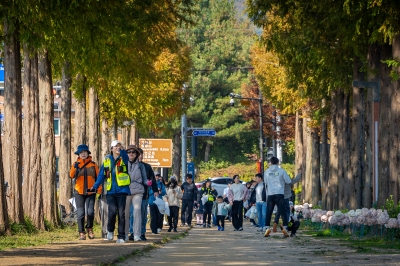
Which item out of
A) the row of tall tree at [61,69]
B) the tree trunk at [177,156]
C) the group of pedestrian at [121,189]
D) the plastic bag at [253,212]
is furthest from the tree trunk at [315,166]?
the tree trunk at [177,156]

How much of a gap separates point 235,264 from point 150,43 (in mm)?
11442

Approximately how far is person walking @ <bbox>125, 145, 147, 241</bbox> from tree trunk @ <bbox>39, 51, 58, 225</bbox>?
6059mm

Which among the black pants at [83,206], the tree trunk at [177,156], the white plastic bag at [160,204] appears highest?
the tree trunk at [177,156]

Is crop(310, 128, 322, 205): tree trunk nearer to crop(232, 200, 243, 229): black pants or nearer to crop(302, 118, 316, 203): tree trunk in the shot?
crop(302, 118, 316, 203): tree trunk

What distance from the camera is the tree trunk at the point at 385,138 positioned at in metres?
21.9

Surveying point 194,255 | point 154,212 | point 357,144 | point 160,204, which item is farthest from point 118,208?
point 357,144

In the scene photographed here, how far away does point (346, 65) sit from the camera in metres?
27.1

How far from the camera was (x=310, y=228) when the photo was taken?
102 feet

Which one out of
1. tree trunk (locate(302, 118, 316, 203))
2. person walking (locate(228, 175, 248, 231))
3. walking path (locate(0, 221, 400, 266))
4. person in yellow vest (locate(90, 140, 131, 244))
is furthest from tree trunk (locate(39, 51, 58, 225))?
tree trunk (locate(302, 118, 316, 203))

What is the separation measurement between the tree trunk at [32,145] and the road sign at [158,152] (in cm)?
3255

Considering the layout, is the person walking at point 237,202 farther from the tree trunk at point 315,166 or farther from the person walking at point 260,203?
the tree trunk at point 315,166

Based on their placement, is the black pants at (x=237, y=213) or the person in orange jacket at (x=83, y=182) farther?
the black pants at (x=237, y=213)

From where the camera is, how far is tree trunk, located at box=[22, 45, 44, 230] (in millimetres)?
24250

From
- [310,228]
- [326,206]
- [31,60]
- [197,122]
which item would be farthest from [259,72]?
[197,122]
